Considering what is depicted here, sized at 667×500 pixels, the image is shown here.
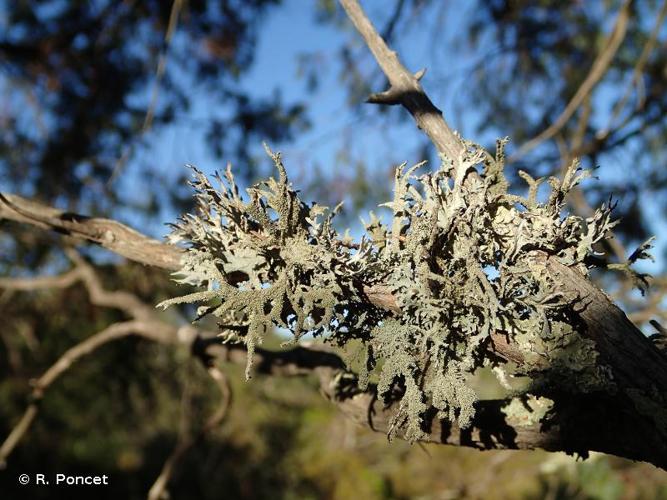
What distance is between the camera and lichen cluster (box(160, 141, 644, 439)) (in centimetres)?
97

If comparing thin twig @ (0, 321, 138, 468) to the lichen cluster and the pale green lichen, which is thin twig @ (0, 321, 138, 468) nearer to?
the lichen cluster

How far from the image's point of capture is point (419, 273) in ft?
3.20

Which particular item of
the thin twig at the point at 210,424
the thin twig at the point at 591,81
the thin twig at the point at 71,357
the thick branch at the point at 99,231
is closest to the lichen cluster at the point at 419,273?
the thick branch at the point at 99,231

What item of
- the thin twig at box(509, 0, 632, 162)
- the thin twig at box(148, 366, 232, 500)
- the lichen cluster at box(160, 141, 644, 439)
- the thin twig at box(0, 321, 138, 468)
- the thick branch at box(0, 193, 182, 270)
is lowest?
the lichen cluster at box(160, 141, 644, 439)

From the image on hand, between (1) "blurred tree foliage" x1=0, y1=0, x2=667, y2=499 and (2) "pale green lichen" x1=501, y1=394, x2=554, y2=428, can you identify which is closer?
(2) "pale green lichen" x1=501, y1=394, x2=554, y2=428

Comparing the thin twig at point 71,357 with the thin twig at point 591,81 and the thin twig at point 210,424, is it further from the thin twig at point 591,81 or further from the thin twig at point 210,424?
the thin twig at point 591,81

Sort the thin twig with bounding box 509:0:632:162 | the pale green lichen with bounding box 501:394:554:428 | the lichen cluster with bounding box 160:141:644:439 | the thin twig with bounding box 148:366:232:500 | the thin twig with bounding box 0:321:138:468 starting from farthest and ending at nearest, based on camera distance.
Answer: the thin twig with bounding box 509:0:632:162 < the thin twig with bounding box 0:321:138:468 < the thin twig with bounding box 148:366:232:500 < the pale green lichen with bounding box 501:394:554:428 < the lichen cluster with bounding box 160:141:644:439

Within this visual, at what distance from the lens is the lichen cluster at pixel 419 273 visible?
0.97 meters

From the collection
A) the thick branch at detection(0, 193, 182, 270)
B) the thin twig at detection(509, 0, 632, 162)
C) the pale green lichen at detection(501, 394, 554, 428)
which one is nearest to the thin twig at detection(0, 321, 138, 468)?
the thick branch at detection(0, 193, 182, 270)

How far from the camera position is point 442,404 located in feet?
3.20

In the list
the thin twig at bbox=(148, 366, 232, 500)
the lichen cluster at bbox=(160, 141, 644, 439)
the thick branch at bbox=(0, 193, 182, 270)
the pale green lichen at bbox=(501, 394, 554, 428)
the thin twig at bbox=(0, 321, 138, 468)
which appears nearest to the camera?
the lichen cluster at bbox=(160, 141, 644, 439)

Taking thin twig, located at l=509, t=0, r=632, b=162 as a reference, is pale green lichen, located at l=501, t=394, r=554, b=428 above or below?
below

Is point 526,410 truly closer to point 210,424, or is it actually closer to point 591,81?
point 210,424

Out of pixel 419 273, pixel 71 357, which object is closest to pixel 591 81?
pixel 419 273
